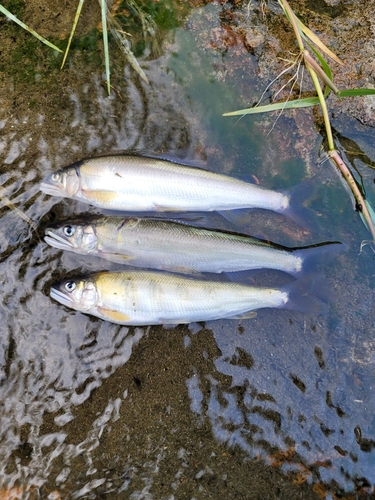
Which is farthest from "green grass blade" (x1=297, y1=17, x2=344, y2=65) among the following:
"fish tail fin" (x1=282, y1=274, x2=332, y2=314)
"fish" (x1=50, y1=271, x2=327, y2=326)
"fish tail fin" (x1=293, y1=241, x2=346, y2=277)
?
"fish" (x1=50, y1=271, x2=327, y2=326)

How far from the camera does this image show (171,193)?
3.27 meters

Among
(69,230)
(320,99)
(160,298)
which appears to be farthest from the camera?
(69,230)

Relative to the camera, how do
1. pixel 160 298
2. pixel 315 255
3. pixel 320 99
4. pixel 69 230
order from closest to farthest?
pixel 320 99 → pixel 160 298 → pixel 69 230 → pixel 315 255

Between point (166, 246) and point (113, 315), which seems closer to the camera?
point (113, 315)

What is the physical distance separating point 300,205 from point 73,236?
1.84 metres

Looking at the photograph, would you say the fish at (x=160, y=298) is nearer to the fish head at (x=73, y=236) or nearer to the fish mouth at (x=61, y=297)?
the fish mouth at (x=61, y=297)

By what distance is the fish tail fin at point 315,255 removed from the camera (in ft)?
11.1

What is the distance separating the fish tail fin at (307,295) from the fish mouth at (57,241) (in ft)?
5.75

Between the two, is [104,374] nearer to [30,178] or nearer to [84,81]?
[30,178]

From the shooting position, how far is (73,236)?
3283 mm

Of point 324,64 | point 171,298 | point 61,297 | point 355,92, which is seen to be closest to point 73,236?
point 61,297

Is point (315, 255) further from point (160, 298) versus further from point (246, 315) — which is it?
point (160, 298)

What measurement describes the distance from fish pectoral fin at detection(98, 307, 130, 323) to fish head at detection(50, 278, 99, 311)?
9cm

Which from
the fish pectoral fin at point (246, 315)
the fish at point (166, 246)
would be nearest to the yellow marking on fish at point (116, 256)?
the fish at point (166, 246)
